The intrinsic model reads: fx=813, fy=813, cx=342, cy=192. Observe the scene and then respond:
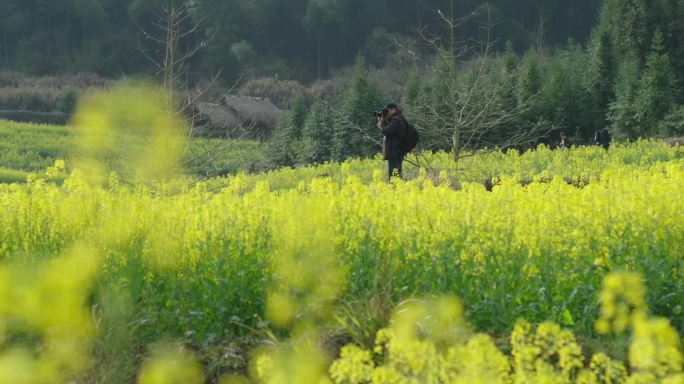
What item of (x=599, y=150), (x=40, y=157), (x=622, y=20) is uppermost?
(x=622, y=20)

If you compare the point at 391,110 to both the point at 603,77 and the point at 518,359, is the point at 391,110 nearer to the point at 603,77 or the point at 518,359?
the point at 518,359

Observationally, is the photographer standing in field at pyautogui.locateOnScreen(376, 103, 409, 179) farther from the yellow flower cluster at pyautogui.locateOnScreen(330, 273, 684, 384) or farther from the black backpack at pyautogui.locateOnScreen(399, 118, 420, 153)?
the yellow flower cluster at pyautogui.locateOnScreen(330, 273, 684, 384)

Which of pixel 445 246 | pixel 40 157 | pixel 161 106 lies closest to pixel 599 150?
pixel 161 106

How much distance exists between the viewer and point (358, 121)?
1208 inches

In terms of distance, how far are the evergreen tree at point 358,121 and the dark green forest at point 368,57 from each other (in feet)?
0.18

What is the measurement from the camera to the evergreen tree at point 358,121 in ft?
97.7

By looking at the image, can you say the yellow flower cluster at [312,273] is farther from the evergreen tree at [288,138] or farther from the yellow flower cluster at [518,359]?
the evergreen tree at [288,138]

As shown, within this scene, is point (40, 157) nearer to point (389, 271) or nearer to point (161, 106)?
point (161, 106)

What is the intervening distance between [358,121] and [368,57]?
46.9 meters

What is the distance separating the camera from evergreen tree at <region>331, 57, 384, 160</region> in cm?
2977

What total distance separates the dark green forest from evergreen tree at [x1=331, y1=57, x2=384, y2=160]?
0.18 feet

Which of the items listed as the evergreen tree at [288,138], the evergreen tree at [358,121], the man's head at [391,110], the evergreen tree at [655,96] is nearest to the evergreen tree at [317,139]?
the evergreen tree at [358,121]

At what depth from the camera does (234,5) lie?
7594 cm

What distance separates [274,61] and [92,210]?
69937mm
